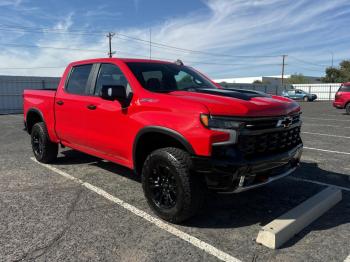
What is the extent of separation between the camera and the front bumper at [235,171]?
10.9ft

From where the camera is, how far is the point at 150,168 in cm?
390

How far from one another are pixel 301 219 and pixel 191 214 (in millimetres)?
1159

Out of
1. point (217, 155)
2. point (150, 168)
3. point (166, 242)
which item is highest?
point (217, 155)

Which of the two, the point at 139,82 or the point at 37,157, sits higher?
the point at 139,82

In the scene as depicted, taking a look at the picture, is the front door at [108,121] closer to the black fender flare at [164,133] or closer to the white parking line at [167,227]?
the black fender flare at [164,133]

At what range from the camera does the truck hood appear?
344cm

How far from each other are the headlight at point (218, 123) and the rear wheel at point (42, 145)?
153 inches

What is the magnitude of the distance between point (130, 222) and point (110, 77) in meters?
2.07

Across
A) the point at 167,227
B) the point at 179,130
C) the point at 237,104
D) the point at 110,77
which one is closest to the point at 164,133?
the point at 179,130

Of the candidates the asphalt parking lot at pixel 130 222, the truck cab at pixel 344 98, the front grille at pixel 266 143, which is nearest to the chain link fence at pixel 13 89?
the truck cab at pixel 344 98

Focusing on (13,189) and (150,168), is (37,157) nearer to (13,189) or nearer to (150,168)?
(13,189)

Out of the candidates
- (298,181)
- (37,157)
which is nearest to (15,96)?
(37,157)

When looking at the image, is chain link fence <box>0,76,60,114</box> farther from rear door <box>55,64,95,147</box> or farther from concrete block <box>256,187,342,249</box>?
concrete block <box>256,187,342,249</box>

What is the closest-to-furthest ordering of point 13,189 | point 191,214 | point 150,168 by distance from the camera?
point 191,214, point 150,168, point 13,189
